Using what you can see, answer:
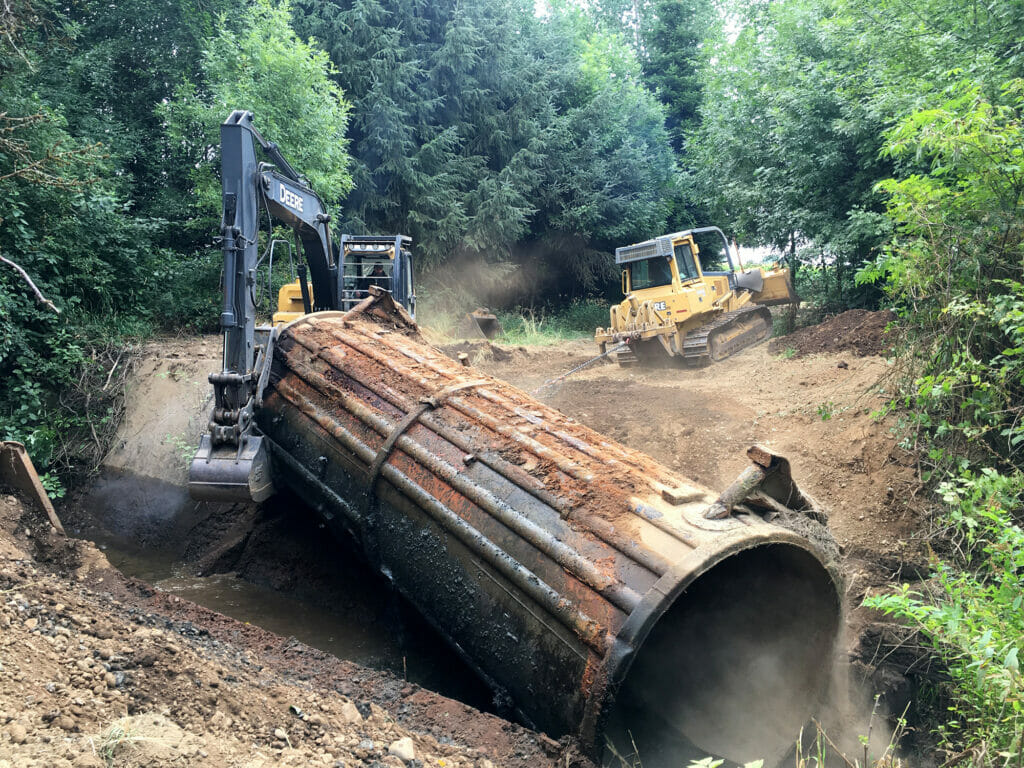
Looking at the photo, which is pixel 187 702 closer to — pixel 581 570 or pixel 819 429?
pixel 581 570

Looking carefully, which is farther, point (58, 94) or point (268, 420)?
point (58, 94)

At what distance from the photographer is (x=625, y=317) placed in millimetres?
12742

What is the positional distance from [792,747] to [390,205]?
1597 centimetres

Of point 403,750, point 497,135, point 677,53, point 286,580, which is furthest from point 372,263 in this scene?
point 677,53

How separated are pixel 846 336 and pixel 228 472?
9591 mm

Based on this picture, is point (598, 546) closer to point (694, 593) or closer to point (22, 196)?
point (694, 593)

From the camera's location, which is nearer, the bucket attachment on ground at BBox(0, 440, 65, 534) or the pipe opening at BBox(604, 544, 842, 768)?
the pipe opening at BBox(604, 544, 842, 768)

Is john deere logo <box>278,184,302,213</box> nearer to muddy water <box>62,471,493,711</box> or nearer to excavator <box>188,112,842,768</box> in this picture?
excavator <box>188,112,842,768</box>

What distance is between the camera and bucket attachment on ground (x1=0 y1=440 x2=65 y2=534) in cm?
446

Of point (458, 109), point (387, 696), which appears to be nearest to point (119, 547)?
point (387, 696)

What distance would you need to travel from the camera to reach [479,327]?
1770cm

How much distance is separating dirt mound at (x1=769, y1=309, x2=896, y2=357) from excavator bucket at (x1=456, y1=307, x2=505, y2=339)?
25.5 ft

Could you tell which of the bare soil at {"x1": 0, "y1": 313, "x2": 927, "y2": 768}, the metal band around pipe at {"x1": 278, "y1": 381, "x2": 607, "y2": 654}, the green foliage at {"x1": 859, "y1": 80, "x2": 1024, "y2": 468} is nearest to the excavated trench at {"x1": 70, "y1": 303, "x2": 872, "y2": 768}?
the metal band around pipe at {"x1": 278, "y1": 381, "x2": 607, "y2": 654}

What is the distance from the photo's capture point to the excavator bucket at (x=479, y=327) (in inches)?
685
